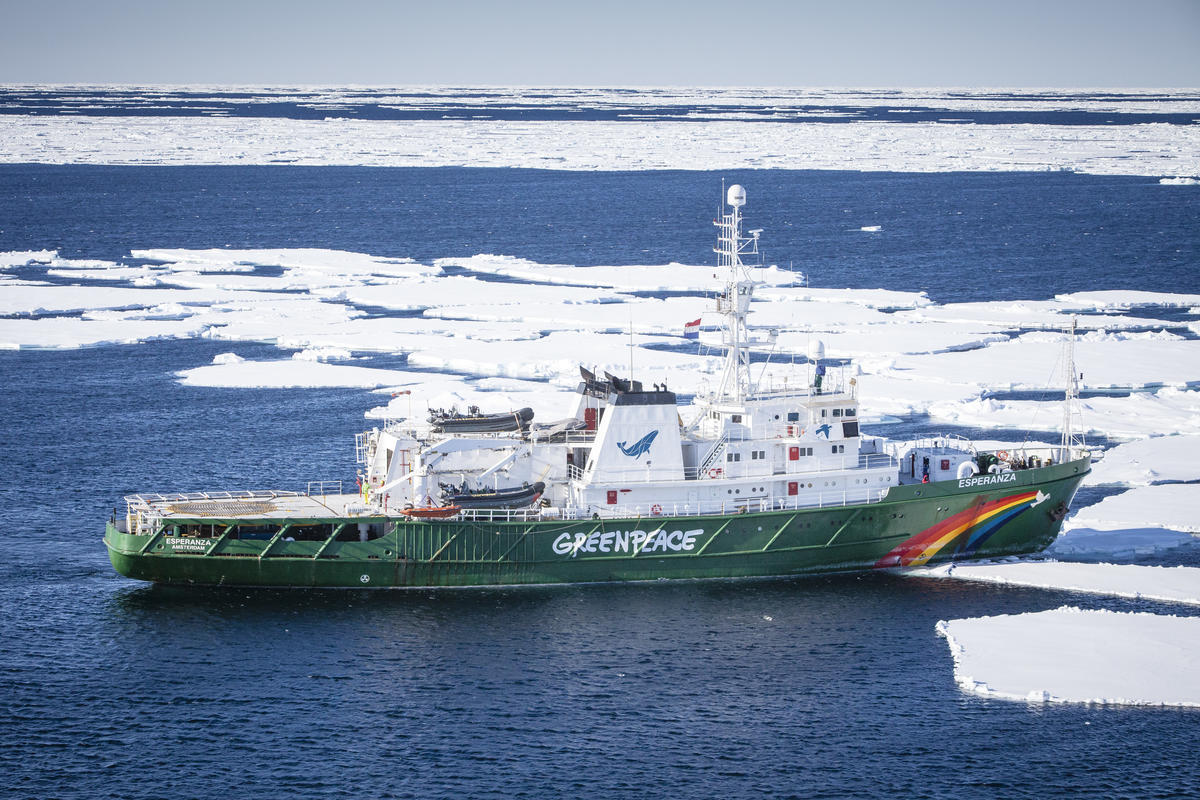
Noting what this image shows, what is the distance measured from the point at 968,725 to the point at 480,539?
13.5 metres

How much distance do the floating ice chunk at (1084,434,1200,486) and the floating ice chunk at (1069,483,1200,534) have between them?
2.57 feet

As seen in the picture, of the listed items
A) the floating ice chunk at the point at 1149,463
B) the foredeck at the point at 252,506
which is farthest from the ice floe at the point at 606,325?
the foredeck at the point at 252,506

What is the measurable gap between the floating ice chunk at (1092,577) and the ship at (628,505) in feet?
3.05

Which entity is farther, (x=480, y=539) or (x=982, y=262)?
(x=982, y=262)

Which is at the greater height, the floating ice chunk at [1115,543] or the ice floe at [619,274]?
the ice floe at [619,274]

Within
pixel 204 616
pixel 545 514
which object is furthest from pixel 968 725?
pixel 204 616

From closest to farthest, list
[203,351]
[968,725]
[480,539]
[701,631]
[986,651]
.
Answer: [968,725] < [986,651] < [701,631] < [480,539] < [203,351]

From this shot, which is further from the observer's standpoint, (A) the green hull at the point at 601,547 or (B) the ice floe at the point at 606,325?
(B) the ice floe at the point at 606,325

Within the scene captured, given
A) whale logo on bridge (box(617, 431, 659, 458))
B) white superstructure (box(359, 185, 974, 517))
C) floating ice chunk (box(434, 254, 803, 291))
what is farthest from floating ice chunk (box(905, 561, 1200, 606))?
floating ice chunk (box(434, 254, 803, 291))

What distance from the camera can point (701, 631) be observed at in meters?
33.2

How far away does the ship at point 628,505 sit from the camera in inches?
1412

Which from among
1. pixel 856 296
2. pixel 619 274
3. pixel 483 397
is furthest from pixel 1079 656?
pixel 619 274

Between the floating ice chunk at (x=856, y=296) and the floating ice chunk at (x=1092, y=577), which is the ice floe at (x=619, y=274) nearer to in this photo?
the floating ice chunk at (x=856, y=296)

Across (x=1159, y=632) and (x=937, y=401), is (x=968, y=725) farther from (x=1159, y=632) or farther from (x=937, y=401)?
(x=937, y=401)
